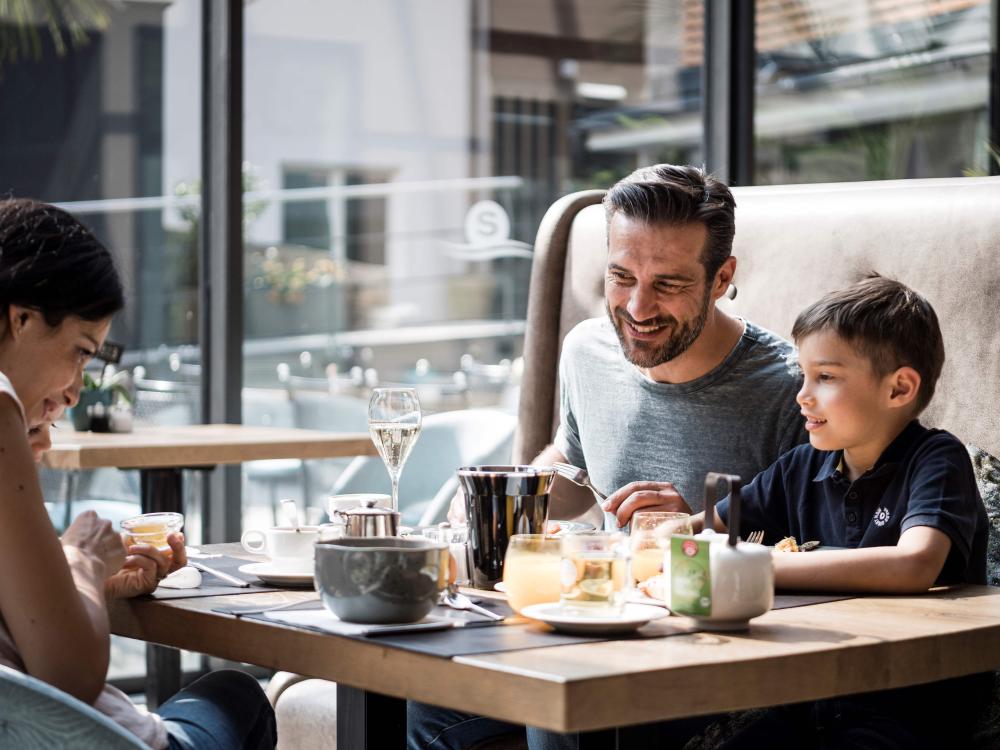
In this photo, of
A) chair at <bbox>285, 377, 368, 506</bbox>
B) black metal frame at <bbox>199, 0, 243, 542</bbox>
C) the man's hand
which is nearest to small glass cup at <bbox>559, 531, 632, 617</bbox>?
the man's hand

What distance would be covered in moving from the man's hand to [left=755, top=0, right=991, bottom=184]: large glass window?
2.82 m

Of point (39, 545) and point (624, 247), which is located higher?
point (624, 247)

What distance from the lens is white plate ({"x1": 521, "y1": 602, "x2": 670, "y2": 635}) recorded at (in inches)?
52.5

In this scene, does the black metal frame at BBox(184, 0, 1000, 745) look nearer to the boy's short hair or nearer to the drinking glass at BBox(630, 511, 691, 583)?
the boy's short hair

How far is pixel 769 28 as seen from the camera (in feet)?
14.9

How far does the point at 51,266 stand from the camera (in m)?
1.56

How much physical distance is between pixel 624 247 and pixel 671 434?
327 mm

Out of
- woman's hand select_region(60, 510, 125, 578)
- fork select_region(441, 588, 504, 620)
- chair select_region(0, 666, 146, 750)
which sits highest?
woman's hand select_region(60, 510, 125, 578)

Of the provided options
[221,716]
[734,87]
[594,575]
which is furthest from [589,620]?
Result: [734,87]

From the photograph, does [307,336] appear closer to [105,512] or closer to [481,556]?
[105,512]

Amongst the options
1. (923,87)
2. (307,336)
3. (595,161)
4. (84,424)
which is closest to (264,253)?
(307,336)

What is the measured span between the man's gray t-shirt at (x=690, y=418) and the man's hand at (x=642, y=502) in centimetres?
35

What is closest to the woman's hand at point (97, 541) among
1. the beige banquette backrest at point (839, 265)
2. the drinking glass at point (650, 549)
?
the drinking glass at point (650, 549)

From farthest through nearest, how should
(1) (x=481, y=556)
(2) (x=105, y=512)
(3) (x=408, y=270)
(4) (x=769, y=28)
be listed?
(4) (x=769, y=28)
(3) (x=408, y=270)
(2) (x=105, y=512)
(1) (x=481, y=556)
